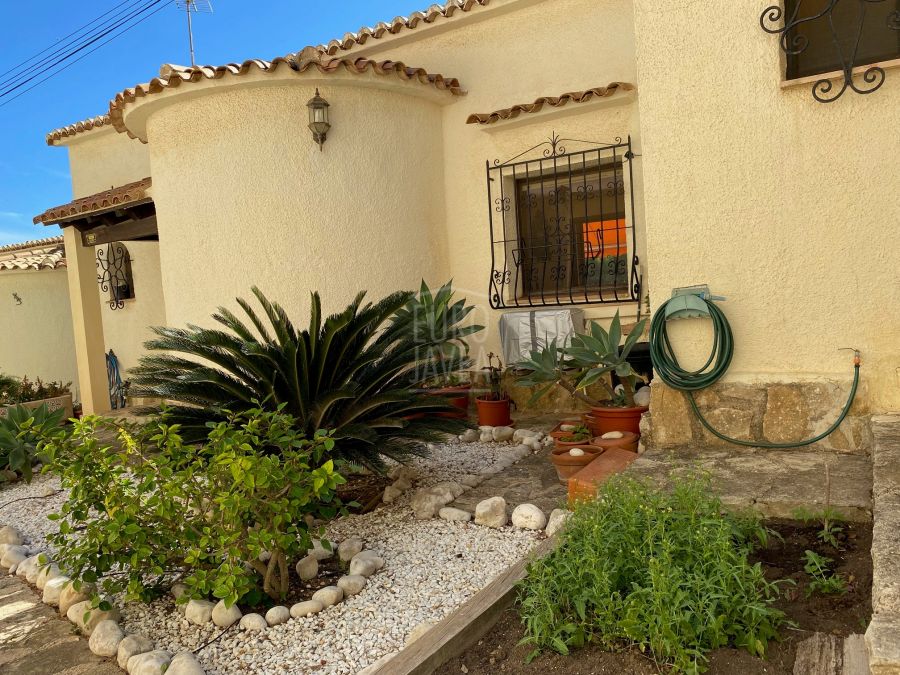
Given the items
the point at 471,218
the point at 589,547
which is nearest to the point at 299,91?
the point at 471,218

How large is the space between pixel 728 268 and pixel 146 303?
24.9ft

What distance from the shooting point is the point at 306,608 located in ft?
8.32

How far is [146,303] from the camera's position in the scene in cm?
881

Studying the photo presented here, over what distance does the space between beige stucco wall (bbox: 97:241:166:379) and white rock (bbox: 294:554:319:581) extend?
6.49 m

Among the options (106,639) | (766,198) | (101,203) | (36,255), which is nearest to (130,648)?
(106,639)

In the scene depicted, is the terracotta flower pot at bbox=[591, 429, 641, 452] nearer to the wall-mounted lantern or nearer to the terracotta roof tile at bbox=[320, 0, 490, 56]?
the wall-mounted lantern

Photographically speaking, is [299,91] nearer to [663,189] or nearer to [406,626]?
[663,189]

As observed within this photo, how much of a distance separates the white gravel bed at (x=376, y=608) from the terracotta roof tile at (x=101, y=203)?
525 centimetres

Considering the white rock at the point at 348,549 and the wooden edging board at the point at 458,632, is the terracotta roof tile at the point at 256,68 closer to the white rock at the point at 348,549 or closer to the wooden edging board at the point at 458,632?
the white rock at the point at 348,549

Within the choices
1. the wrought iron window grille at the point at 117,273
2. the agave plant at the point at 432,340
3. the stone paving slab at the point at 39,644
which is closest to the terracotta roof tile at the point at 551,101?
the agave plant at the point at 432,340

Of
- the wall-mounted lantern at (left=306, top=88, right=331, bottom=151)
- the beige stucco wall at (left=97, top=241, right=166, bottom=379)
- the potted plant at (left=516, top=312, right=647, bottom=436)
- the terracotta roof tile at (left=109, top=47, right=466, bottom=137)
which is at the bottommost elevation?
the potted plant at (left=516, top=312, right=647, bottom=436)

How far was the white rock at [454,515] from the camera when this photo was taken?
3.45 m

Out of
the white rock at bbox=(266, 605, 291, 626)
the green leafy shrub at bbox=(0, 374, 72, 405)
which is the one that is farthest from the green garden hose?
the green leafy shrub at bbox=(0, 374, 72, 405)

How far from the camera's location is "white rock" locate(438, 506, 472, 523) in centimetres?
345
